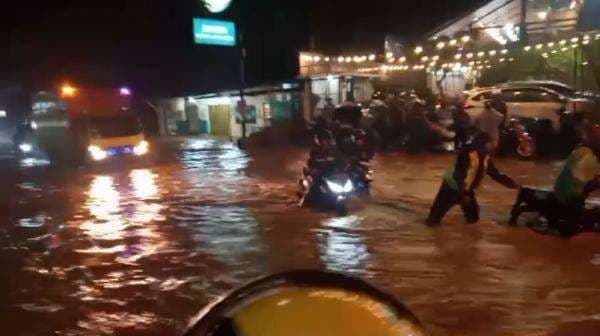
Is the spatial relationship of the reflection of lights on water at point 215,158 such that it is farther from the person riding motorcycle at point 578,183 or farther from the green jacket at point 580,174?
the green jacket at point 580,174

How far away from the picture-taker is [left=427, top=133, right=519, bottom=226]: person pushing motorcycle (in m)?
9.62

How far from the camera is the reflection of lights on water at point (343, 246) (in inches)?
324

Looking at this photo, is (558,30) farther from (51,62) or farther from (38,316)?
(51,62)

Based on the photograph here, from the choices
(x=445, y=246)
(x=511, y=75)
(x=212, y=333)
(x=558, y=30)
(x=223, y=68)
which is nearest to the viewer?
(x=212, y=333)

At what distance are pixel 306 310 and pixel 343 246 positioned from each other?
7.11m

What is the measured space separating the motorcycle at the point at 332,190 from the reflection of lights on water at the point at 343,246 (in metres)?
0.66

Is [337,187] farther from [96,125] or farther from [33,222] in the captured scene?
[96,125]

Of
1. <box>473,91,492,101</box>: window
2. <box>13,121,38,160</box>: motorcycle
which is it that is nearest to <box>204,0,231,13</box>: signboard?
<box>13,121,38,160</box>: motorcycle

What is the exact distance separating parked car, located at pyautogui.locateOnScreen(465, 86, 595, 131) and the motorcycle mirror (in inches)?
670

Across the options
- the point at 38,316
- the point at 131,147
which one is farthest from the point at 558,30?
the point at 38,316

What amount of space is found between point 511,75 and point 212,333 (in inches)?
1041

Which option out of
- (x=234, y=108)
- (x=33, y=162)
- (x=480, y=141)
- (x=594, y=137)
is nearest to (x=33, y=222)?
(x=480, y=141)

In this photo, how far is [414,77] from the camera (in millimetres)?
30969

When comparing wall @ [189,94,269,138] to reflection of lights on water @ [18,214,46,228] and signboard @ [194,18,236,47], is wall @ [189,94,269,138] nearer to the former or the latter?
signboard @ [194,18,236,47]
